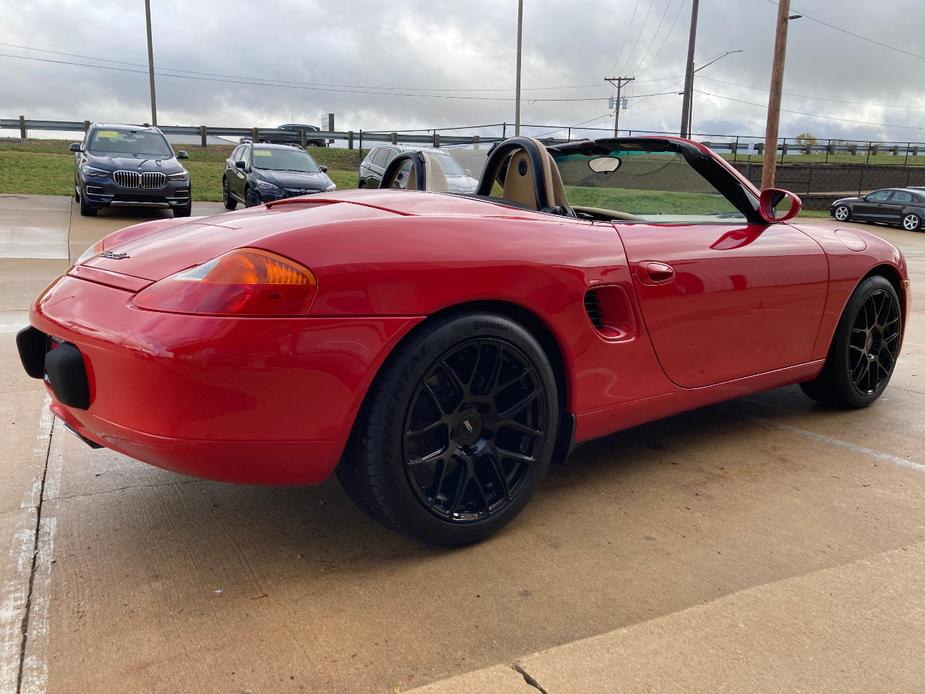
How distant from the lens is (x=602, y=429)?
9.25ft

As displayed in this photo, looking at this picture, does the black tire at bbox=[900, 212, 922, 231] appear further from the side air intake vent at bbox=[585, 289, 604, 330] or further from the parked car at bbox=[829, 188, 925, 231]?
the side air intake vent at bbox=[585, 289, 604, 330]

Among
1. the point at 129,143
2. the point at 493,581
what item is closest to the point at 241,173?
the point at 129,143

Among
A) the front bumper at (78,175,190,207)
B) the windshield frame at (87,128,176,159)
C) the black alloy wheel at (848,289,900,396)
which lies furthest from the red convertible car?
the windshield frame at (87,128,176,159)

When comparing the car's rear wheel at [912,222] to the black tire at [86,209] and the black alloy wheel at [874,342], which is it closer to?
the black tire at [86,209]

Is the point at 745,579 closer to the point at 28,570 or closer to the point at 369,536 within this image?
the point at 369,536

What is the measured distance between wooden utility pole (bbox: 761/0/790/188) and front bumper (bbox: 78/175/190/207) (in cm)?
1501

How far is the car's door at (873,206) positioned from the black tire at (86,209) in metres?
24.3

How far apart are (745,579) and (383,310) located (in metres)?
1.31

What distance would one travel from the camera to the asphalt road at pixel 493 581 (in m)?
1.90

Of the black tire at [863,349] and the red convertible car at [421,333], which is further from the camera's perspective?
the black tire at [863,349]

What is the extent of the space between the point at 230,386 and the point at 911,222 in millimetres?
28983

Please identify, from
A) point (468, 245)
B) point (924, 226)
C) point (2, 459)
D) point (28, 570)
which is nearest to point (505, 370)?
point (468, 245)

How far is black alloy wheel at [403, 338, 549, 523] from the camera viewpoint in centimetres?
234

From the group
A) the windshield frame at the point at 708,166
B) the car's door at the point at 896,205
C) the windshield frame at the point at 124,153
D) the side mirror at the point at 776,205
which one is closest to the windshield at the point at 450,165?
the windshield frame at the point at 124,153
